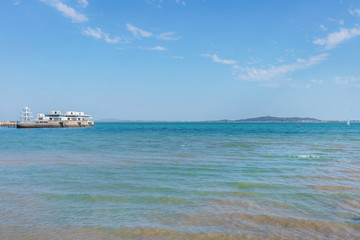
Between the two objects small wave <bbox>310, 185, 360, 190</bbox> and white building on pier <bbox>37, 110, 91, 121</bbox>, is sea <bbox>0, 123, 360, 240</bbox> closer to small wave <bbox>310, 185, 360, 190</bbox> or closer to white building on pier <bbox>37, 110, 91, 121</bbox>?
small wave <bbox>310, 185, 360, 190</bbox>

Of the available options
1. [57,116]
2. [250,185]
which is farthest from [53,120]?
[250,185]

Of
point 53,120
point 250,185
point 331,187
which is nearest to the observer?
point 331,187

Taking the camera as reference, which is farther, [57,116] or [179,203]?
[57,116]

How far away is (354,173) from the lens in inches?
571

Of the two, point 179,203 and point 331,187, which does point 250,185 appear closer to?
point 331,187

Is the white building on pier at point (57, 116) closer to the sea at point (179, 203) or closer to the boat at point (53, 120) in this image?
the boat at point (53, 120)

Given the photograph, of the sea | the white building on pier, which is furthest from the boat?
→ the sea

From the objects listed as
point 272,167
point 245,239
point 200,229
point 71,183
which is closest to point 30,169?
point 71,183

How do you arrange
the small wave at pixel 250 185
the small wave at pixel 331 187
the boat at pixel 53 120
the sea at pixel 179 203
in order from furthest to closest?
the boat at pixel 53 120
the small wave at pixel 250 185
the small wave at pixel 331 187
the sea at pixel 179 203

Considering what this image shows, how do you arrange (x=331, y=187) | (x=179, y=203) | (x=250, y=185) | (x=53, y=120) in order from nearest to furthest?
(x=179, y=203)
(x=331, y=187)
(x=250, y=185)
(x=53, y=120)

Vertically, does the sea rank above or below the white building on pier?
below

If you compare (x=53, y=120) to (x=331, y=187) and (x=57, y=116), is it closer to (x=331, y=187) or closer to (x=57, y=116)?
(x=57, y=116)

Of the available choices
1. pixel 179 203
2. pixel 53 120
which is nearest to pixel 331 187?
pixel 179 203

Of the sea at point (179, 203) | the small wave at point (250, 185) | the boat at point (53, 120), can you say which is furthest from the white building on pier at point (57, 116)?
the small wave at point (250, 185)
